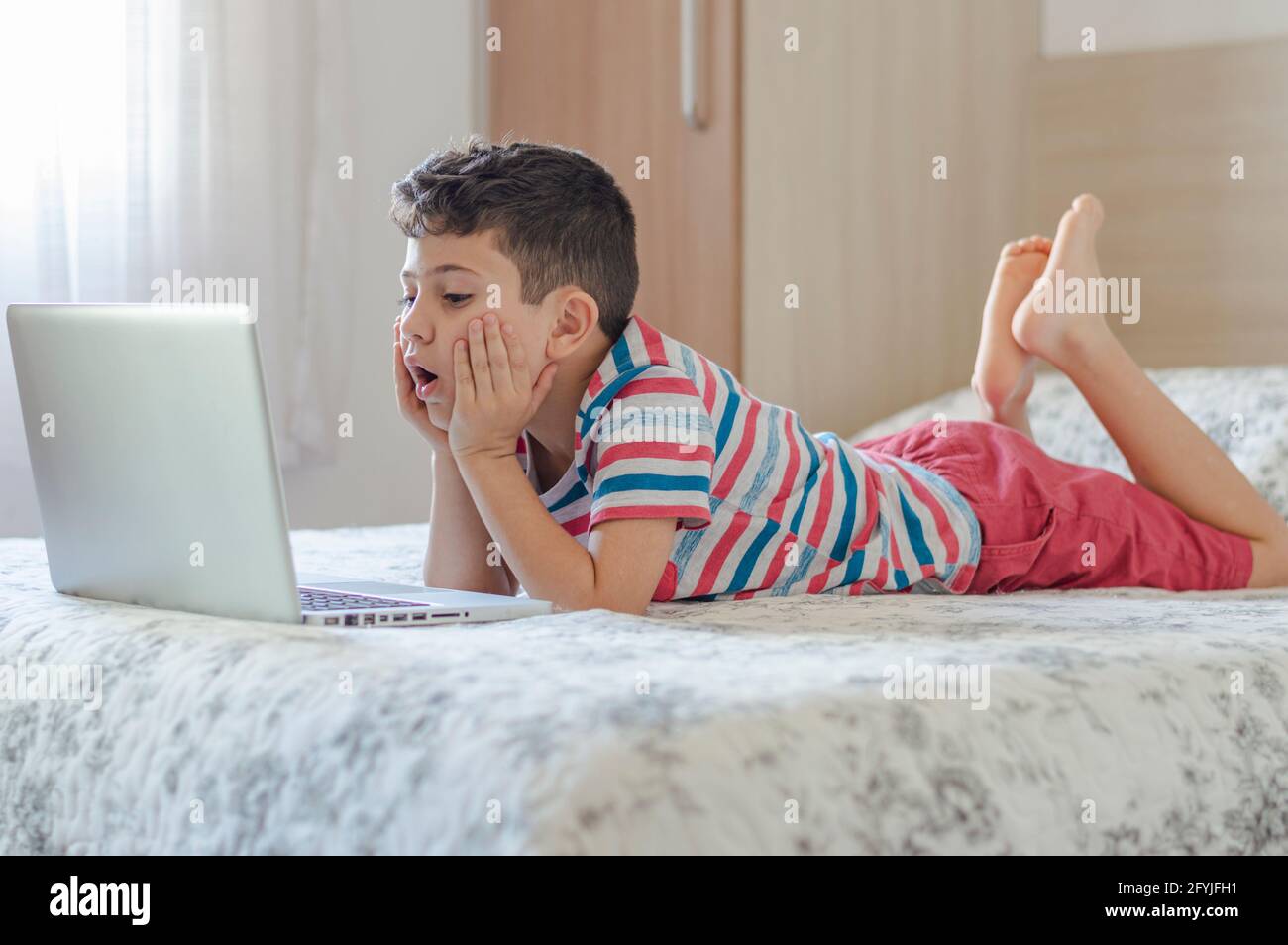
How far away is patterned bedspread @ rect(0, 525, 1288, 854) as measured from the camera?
1.77 ft

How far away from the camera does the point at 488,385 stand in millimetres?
979

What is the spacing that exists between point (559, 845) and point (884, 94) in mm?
2032

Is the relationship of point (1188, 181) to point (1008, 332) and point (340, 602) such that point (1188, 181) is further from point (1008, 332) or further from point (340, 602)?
point (340, 602)

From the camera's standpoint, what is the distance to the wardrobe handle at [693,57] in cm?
217

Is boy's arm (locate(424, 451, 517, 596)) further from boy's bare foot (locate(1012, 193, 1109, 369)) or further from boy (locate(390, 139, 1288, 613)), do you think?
boy's bare foot (locate(1012, 193, 1109, 369))

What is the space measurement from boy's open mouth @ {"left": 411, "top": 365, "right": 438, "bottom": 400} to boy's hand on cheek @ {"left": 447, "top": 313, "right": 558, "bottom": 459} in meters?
0.05

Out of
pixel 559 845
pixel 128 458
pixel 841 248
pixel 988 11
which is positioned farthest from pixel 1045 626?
pixel 988 11

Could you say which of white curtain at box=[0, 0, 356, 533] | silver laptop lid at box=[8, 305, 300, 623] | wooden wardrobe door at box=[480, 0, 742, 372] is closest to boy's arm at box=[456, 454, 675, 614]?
silver laptop lid at box=[8, 305, 300, 623]

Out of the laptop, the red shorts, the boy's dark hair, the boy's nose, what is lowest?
the red shorts

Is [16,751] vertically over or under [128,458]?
under

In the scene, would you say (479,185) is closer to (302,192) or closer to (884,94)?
(302,192)

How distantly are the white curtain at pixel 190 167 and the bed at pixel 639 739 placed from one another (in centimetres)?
120

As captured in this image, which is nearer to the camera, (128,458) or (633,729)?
(633,729)

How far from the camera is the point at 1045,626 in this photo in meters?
0.86
